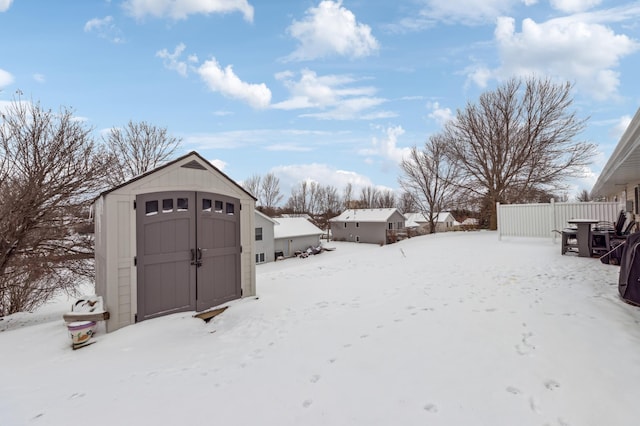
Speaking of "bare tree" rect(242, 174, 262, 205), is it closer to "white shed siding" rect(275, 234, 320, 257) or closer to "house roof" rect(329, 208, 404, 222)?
"house roof" rect(329, 208, 404, 222)

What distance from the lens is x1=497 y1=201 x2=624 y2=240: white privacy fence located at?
9.99 m

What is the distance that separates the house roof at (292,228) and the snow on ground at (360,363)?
2214cm

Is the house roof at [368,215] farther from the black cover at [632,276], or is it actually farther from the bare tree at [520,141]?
the black cover at [632,276]

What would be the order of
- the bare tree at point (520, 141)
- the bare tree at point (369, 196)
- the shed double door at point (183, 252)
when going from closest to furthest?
the shed double door at point (183, 252) < the bare tree at point (520, 141) < the bare tree at point (369, 196)

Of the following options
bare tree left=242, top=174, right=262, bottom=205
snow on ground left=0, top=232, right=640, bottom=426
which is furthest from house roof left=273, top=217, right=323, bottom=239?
snow on ground left=0, top=232, right=640, bottom=426

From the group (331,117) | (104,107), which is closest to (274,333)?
(104,107)

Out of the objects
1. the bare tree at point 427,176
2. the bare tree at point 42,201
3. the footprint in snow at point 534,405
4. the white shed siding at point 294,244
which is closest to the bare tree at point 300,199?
the white shed siding at point 294,244

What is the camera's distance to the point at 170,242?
16.4ft

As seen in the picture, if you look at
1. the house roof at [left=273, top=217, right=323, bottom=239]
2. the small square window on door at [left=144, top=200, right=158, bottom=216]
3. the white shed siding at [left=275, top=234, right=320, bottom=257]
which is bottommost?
the white shed siding at [left=275, top=234, right=320, bottom=257]

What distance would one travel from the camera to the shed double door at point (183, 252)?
481 cm

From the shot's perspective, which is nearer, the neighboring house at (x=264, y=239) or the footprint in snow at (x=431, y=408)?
the footprint in snow at (x=431, y=408)

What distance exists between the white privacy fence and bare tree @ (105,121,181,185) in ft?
70.2

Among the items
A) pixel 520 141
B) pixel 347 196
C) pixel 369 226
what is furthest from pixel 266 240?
pixel 347 196

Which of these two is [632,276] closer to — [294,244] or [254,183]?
[294,244]
